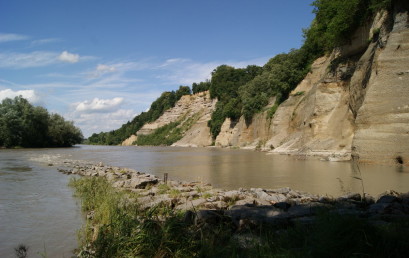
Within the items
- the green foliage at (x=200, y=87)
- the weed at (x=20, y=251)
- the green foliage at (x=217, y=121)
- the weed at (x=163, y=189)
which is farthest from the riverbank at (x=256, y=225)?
the green foliage at (x=200, y=87)

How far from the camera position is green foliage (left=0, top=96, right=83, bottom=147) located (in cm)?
6200

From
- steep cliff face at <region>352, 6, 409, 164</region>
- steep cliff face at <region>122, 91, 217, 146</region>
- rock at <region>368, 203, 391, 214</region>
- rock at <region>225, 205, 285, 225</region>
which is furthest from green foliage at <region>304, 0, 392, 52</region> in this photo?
steep cliff face at <region>122, 91, 217, 146</region>

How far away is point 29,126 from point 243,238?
70.0 meters

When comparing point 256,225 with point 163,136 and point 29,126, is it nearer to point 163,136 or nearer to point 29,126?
point 29,126

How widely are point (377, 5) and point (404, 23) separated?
4.05 m

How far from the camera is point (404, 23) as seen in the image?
68.5ft

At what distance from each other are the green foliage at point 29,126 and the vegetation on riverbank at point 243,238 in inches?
2529

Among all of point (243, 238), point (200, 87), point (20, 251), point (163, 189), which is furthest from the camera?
point (200, 87)

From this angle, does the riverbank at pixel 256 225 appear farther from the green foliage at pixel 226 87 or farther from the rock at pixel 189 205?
the green foliage at pixel 226 87

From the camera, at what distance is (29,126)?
216 ft

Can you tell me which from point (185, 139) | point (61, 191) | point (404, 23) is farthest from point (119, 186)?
point (185, 139)

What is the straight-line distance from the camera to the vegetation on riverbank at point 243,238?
4102 mm

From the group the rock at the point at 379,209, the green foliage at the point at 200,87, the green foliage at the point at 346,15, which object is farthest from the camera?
the green foliage at the point at 200,87

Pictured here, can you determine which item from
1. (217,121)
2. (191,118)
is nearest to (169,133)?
(191,118)
